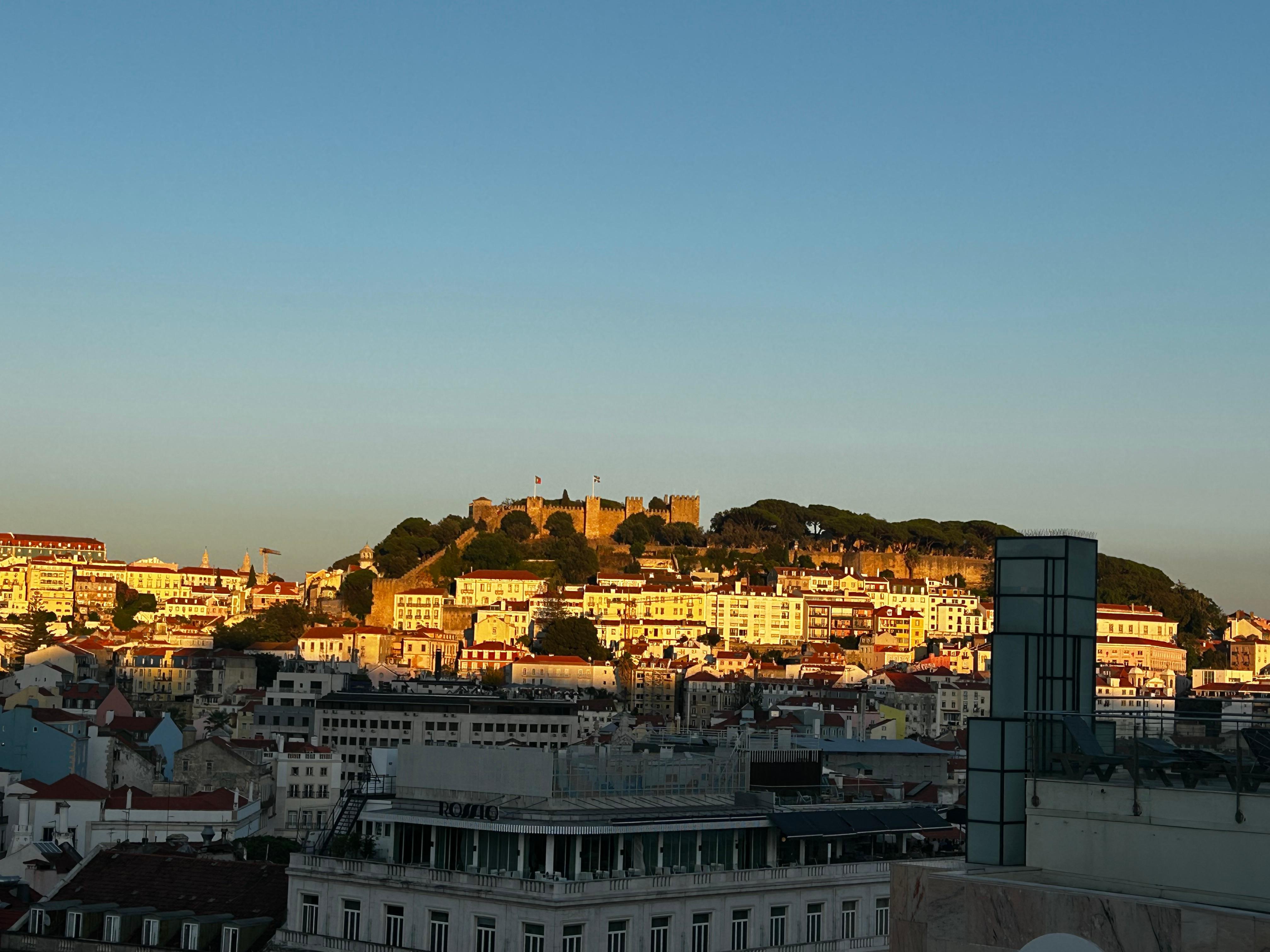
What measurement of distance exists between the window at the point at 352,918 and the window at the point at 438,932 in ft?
4.00

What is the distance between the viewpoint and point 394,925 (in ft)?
72.8

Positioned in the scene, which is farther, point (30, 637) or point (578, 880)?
point (30, 637)

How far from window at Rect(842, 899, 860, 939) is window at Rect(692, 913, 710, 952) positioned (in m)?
2.57

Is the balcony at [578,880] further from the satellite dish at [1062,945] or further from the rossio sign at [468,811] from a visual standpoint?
the satellite dish at [1062,945]

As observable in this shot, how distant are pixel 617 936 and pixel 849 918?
4.37 metres

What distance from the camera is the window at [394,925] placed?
22031 millimetres

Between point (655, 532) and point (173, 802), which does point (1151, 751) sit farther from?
point (655, 532)

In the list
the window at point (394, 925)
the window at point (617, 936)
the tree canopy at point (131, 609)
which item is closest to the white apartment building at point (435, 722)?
the window at point (394, 925)

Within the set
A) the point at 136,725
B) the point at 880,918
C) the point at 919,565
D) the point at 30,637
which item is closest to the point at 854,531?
the point at 919,565

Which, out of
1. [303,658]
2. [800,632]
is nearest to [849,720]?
[303,658]

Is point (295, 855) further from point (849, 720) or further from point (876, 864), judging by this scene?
point (849, 720)

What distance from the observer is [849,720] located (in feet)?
236

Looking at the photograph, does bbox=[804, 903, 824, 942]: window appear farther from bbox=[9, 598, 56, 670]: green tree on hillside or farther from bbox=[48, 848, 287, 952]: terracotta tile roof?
bbox=[9, 598, 56, 670]: green tree on hillside

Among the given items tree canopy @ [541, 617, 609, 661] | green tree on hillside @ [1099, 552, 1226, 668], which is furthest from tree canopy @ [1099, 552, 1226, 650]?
tree canopy @ [541, 617, 609, 661]
